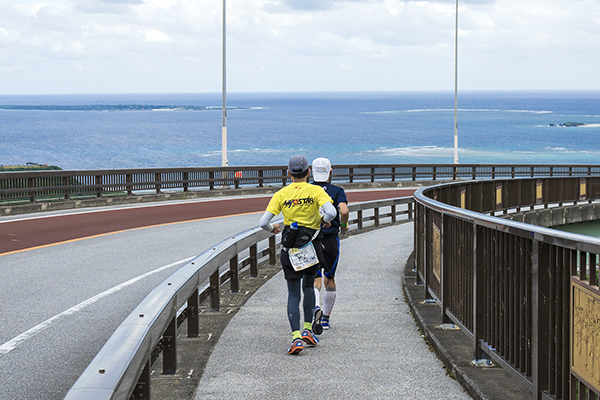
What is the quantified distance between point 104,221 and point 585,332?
16.1 metres

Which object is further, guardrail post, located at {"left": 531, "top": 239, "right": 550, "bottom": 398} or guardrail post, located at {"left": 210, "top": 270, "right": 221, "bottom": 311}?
guardrail post, located at {"left": 210, "top": 270, "right": 221, "bottom": 311}

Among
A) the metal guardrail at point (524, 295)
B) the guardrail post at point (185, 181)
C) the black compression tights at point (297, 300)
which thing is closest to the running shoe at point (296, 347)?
the black compression tights at point (297, 300)

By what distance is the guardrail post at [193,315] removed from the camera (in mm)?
6746

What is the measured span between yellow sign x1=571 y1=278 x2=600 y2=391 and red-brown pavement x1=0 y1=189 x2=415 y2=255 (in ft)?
38.4

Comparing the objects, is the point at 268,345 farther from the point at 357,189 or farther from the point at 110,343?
the point at 357,189

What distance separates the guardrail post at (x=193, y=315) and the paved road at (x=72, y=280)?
0.97m

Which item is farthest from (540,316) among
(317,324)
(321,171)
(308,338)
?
(321,171)

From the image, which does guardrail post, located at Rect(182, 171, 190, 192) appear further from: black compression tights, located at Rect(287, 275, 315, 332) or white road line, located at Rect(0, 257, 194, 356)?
black compression tights, located at Rect(287, 275, 315, 332)

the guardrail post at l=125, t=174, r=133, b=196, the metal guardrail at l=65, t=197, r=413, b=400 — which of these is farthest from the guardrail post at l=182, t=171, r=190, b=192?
the metal guardrail at l=65, t=197, r=413, b=400

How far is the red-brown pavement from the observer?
15.2 m

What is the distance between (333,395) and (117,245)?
9890 millimetres

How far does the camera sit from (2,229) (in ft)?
54.7

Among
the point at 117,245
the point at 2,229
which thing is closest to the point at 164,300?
the point at 117,245

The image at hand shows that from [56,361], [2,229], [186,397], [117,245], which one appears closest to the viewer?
[186,397]
